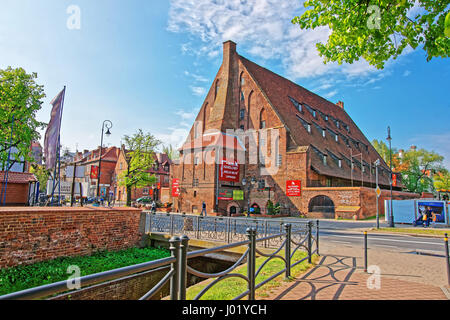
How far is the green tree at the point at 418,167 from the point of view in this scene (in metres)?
56.2

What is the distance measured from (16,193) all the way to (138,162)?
52.4ft

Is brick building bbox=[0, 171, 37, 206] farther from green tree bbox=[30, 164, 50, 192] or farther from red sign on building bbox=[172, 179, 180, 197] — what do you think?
red sign on building bbox=[172, 179, 180, 197]

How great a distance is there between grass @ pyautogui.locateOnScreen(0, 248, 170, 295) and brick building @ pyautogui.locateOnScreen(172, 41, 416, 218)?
78.3 feet

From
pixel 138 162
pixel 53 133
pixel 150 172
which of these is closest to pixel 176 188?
pixel 138 162

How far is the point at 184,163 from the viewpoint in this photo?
135ft

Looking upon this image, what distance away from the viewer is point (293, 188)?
32.9 metres

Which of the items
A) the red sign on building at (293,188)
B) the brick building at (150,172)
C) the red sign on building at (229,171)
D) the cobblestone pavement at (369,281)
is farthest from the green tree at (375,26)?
the brick building at (150,172)

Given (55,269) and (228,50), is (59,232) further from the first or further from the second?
(228,50)

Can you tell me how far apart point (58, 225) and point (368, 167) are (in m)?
48.9

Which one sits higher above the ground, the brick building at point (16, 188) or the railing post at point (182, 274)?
the brick building at point (16, 188)

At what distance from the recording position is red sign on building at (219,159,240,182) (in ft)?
119

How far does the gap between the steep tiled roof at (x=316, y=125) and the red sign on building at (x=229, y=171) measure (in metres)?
8.61

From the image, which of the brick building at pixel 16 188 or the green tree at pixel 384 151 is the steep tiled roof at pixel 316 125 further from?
the brick building at pixel 16 188
